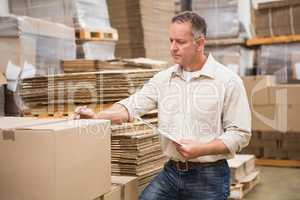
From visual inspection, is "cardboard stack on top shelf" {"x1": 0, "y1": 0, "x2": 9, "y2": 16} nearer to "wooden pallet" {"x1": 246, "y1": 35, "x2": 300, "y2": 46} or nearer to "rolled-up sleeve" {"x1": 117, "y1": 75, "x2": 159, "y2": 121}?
"rolled-up sleeve" {"x1": 117, "y1": 75, "x2": 159, "y2": 121}

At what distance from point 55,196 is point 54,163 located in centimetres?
20

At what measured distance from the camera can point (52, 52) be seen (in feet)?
17.2

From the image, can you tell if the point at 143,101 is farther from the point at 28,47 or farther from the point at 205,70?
the point at 28,47

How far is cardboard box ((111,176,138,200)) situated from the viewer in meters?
3.53

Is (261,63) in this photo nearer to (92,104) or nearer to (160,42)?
(160,42)

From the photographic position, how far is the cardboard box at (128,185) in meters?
3.53

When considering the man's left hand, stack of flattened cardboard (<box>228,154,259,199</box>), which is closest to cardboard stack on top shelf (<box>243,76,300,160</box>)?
stack of flattened cardboard (<box>228,154,259,199</box>)

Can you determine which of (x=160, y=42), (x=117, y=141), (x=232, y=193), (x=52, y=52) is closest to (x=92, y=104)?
(x=117, y=141)

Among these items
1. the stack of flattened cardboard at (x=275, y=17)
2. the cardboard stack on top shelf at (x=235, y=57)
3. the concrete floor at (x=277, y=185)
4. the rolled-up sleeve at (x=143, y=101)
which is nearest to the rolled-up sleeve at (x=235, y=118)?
the rolled-up sleeve at (x=143, y=101)

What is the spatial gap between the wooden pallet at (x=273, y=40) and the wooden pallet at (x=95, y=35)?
118 inches

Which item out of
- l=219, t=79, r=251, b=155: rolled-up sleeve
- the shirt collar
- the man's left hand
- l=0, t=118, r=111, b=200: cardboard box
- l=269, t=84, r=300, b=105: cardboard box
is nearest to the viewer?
l=0, t=118, r=111, b=200: cardboard box

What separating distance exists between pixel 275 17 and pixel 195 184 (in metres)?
5.58

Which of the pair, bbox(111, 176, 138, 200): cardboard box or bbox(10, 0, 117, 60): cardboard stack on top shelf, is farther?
bbox(10, 0, 117, 60): cardboard stack on top shelf

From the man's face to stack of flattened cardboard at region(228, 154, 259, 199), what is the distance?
2.66 m
